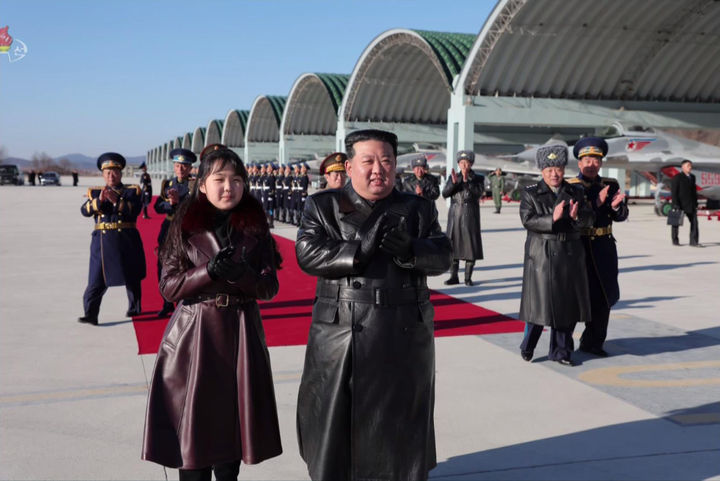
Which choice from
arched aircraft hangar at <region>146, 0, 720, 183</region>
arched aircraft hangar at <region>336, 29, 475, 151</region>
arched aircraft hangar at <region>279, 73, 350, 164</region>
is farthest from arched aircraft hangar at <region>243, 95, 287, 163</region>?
arched aircraft hangar at <region>146, 0, 720, 183</region>

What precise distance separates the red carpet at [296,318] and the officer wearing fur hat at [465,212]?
0.86 metres

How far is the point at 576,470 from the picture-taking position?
3.75 meters

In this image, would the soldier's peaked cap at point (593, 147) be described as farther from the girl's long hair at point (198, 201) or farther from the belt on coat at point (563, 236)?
the girl's long hair at point (198, 201)

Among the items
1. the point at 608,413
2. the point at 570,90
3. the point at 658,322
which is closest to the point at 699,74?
the point at 570,90

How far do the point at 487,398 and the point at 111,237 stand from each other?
170 inches

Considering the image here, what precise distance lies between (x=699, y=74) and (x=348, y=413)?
32.1 metres

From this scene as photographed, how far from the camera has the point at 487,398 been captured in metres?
4.96

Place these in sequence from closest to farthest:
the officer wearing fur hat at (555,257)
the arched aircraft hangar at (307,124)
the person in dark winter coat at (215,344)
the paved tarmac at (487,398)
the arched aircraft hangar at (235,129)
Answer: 1. the person in dark winter coat at (215,344)
2. the paved tarmac at (487,398)
3. the officer wearing fur hat at (555,257)
4. the arched aircraft hangar at (307,124)
5. the arched aircraft hangar at (235,129)

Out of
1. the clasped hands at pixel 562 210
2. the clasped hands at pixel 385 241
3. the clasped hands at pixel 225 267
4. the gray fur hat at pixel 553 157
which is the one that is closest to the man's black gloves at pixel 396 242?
the clasped hands at pixel 385 241

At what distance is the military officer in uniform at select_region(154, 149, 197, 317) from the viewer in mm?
7246

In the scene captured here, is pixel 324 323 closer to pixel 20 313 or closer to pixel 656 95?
pixel 20 313

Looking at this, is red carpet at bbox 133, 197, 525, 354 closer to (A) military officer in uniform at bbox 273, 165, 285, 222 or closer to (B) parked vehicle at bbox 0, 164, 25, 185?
(A) military officer in uniform at bbox 273, 165, 285, 222

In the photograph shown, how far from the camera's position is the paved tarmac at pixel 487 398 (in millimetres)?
3822

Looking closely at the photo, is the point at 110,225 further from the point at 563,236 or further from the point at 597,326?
the point at 597,326
